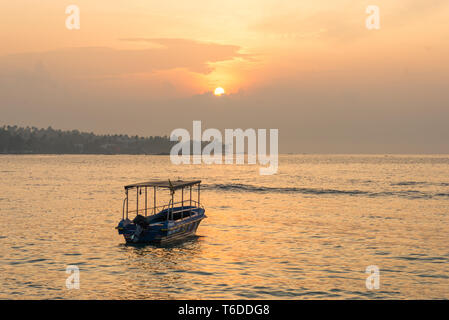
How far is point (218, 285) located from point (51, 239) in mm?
17528

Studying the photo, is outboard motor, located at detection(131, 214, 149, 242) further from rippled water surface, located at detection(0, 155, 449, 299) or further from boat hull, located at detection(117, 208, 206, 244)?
rippled water surface, located at detection(0, 155, 449, 299)

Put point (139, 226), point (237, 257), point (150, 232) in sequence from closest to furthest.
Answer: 1. point (237, 257)
2. point (139, 226)
3. point (150, 232)

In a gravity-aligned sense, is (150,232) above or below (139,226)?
below

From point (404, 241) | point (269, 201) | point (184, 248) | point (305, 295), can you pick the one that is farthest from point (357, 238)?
point (269, 201)

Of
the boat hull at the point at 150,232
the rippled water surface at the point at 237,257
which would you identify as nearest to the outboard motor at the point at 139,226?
the boat hull at the point at 150,232

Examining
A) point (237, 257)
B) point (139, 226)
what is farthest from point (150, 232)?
point (237, 257)

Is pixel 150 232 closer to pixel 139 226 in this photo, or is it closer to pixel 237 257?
pixel 139 226

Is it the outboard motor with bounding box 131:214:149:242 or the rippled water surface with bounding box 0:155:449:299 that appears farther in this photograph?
the outboard motor with bounding box 131:214:149:242

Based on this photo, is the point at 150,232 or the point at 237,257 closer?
the point at 237,257

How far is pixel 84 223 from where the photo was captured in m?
42.6

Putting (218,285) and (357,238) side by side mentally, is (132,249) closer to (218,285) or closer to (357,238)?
(218,285)

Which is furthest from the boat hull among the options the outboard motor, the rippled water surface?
the rippled water surface

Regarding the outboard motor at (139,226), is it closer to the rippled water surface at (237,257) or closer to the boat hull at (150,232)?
the boat hull at (150,232)

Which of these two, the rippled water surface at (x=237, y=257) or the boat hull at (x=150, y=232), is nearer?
the rippled water surface at (x=237, y=257)
